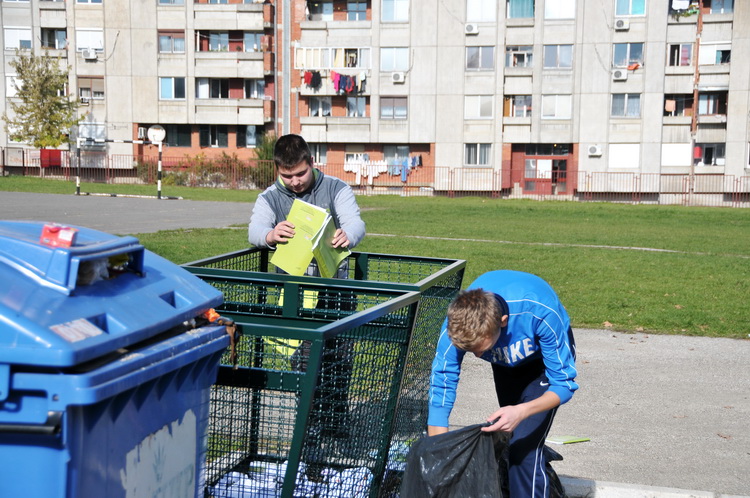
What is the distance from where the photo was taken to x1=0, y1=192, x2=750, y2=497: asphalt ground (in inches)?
202

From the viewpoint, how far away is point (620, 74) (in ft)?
166

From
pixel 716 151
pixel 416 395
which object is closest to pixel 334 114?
pixel 716 151

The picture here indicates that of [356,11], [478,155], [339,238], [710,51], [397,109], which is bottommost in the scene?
[339,238]

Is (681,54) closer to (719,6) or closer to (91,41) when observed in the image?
(719,6)

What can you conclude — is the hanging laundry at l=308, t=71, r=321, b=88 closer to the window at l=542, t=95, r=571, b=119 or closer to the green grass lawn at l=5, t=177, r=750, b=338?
the window at l=542, t=95, r=571, b=119

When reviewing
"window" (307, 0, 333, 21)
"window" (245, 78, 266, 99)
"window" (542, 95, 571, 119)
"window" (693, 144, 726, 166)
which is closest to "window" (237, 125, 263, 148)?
"window" (245, 78, 266, 99)

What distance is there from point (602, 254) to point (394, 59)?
38270 millimetres

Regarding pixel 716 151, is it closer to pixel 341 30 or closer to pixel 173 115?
pixel 341 30

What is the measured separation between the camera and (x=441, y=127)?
53188 millimetres

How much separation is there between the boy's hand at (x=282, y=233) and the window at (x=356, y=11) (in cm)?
5196

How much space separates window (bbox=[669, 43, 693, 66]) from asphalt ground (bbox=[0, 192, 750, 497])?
44.8 m

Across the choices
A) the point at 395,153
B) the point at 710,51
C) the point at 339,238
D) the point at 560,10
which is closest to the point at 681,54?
the point at 710,51

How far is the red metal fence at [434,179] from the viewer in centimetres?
5012

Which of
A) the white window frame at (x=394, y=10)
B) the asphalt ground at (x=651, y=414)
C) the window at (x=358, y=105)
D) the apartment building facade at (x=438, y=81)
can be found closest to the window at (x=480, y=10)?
the apartment building facade at (x=438, y=81)
